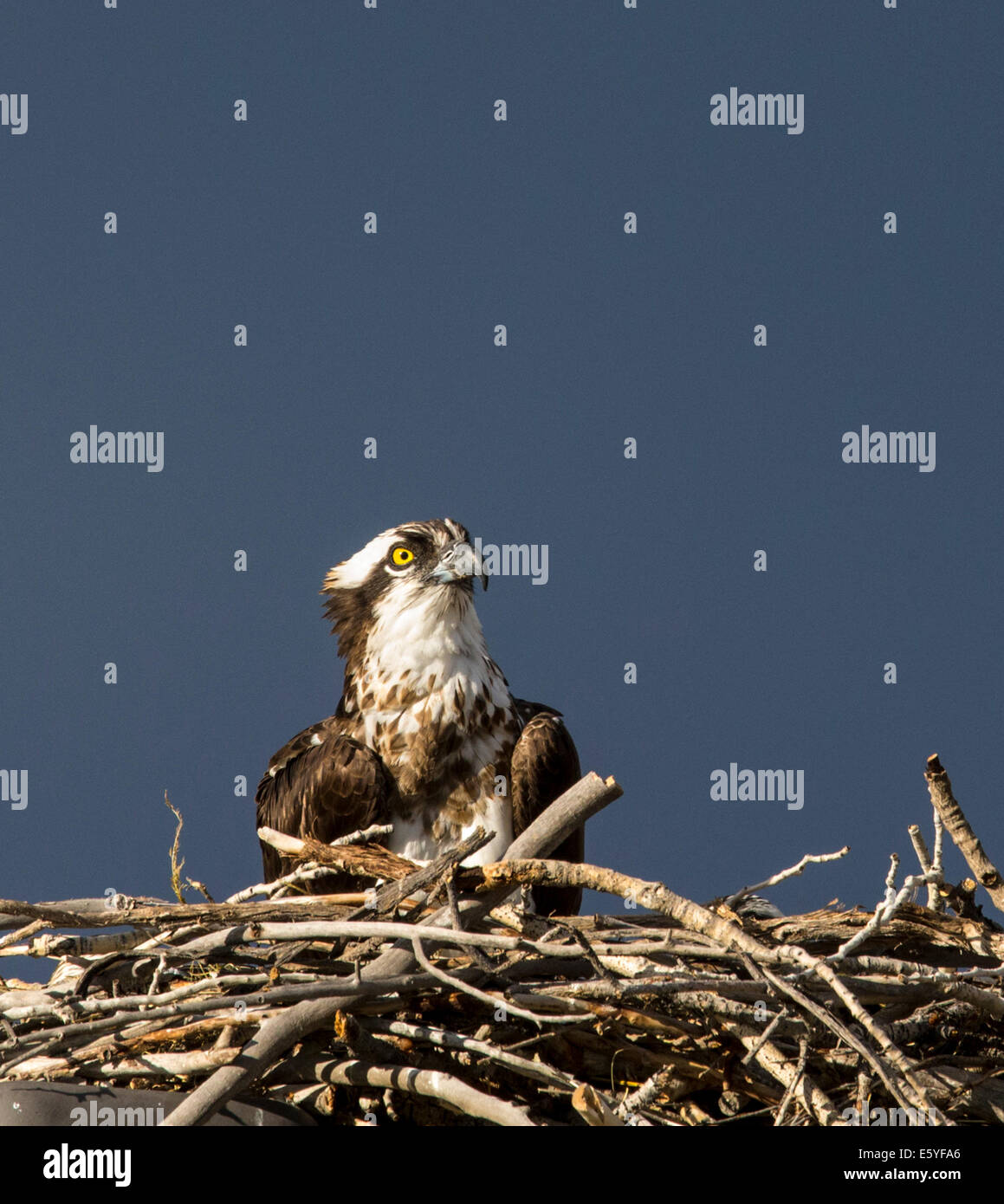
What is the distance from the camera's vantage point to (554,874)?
454 centimetres

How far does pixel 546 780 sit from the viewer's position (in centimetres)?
754

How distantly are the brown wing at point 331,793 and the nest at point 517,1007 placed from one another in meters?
1.73

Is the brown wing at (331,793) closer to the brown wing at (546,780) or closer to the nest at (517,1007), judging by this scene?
the brown wing at (546,780)

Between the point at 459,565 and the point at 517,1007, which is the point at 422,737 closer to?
the point at 459,565

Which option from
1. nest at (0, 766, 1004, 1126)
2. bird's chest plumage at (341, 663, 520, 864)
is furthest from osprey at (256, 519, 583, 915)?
nest at (0, 766, 1004, 1126)

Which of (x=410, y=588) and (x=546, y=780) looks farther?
(x=410, y=588)

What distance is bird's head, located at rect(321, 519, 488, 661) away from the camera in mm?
8062

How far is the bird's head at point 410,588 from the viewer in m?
8.06

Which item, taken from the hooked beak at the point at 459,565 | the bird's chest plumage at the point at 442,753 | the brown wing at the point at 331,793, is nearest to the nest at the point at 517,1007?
the brown wing at the point at 331,793

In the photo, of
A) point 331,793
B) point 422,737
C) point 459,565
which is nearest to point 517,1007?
point 331,793

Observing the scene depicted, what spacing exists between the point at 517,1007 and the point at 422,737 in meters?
3.12
